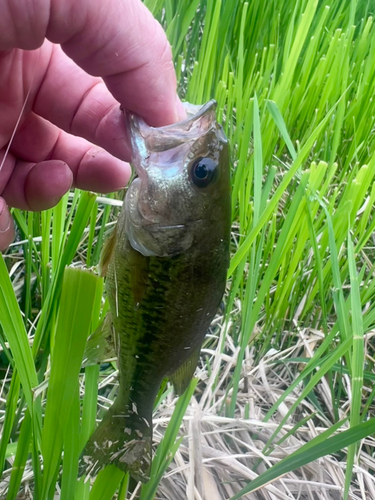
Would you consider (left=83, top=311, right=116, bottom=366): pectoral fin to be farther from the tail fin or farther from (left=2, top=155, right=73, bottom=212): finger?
(left=2, top=155, right=73, bottom=212): finger

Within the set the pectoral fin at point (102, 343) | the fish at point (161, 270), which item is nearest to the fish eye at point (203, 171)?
the fish at point (161, 270)

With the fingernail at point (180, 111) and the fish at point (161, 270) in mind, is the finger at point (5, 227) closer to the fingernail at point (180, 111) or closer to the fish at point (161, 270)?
the fish at point (161, 270)

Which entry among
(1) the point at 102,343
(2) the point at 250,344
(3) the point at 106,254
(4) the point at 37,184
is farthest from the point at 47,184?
(2) the point at 250,344

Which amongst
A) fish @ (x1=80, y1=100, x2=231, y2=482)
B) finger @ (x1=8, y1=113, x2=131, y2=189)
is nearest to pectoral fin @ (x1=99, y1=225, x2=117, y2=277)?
fish @ (x1=80, y1=100, x2=231, y2=482)

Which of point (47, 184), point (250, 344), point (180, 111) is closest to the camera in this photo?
point (180, 111)

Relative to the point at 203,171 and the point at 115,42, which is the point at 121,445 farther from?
the point at 115,42

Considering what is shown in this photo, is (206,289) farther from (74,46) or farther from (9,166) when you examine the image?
(9,166)
